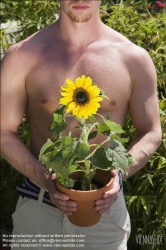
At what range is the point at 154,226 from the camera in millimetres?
2467

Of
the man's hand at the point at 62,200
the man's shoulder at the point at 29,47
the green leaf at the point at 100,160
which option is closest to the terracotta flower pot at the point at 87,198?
the man's hand at the point at 62,200

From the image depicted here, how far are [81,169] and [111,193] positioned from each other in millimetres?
135

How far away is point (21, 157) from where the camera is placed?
206 cm

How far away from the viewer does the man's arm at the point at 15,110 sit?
203 centimetres

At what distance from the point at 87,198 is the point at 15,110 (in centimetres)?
54

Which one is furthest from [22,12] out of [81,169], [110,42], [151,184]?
[81,169]

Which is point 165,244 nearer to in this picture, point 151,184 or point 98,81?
point 151,184

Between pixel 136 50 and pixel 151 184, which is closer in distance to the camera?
pixel 136 50

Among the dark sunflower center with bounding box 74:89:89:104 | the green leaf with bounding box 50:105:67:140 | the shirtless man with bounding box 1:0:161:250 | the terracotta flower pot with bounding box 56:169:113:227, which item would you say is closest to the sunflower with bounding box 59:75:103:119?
the dark sunflower center with bounding box 74:89:89:104

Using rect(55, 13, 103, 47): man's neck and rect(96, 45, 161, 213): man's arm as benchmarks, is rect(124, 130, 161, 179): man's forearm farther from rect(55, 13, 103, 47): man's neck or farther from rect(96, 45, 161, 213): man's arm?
rect(55, 13, 103, 47): man's neck

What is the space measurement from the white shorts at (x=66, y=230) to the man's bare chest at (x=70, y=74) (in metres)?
0.43

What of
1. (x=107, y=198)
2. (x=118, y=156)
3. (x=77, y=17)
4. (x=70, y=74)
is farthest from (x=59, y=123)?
(x=77, y=17)

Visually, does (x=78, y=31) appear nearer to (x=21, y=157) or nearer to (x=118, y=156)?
(x=21, y=157)

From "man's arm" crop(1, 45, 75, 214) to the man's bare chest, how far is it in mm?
45
